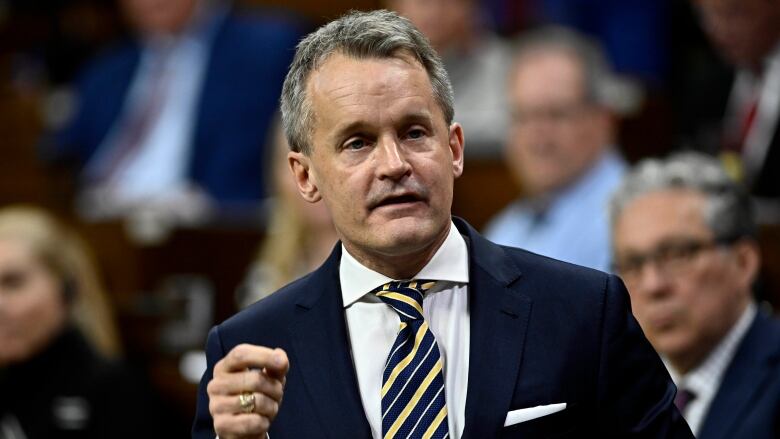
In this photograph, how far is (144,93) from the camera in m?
7.02

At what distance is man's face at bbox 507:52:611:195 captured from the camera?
5.17 m

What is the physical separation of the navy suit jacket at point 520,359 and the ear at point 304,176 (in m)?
0.21

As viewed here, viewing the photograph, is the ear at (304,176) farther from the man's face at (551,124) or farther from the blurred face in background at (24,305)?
the man's face at (551,124)

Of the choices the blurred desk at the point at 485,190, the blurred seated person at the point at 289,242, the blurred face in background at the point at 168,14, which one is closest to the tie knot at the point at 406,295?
the blurred seated person at the point at 289,242

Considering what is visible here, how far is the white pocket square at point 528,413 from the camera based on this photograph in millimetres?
2158

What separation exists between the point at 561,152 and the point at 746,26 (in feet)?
3.00

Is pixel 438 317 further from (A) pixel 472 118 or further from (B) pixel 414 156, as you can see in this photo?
(A) pixel 472 118

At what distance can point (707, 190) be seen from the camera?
3680 millimetres

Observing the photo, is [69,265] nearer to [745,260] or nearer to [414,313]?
[745,260]

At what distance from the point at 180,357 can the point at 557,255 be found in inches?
59.1

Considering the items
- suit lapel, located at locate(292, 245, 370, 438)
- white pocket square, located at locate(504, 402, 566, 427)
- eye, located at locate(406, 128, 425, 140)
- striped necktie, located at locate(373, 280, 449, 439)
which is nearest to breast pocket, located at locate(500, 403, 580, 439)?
white pocket square, located at locate(504, 402, 566, 427)

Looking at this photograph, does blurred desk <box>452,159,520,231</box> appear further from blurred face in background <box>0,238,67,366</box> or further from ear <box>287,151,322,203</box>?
ear <box>287,151,322,203</box>

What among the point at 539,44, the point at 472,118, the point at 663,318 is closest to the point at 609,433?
the point at 663,318

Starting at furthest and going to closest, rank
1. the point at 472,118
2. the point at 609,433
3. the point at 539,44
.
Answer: the point at 472,118 → the point at 539,44 → the point at 609,433
